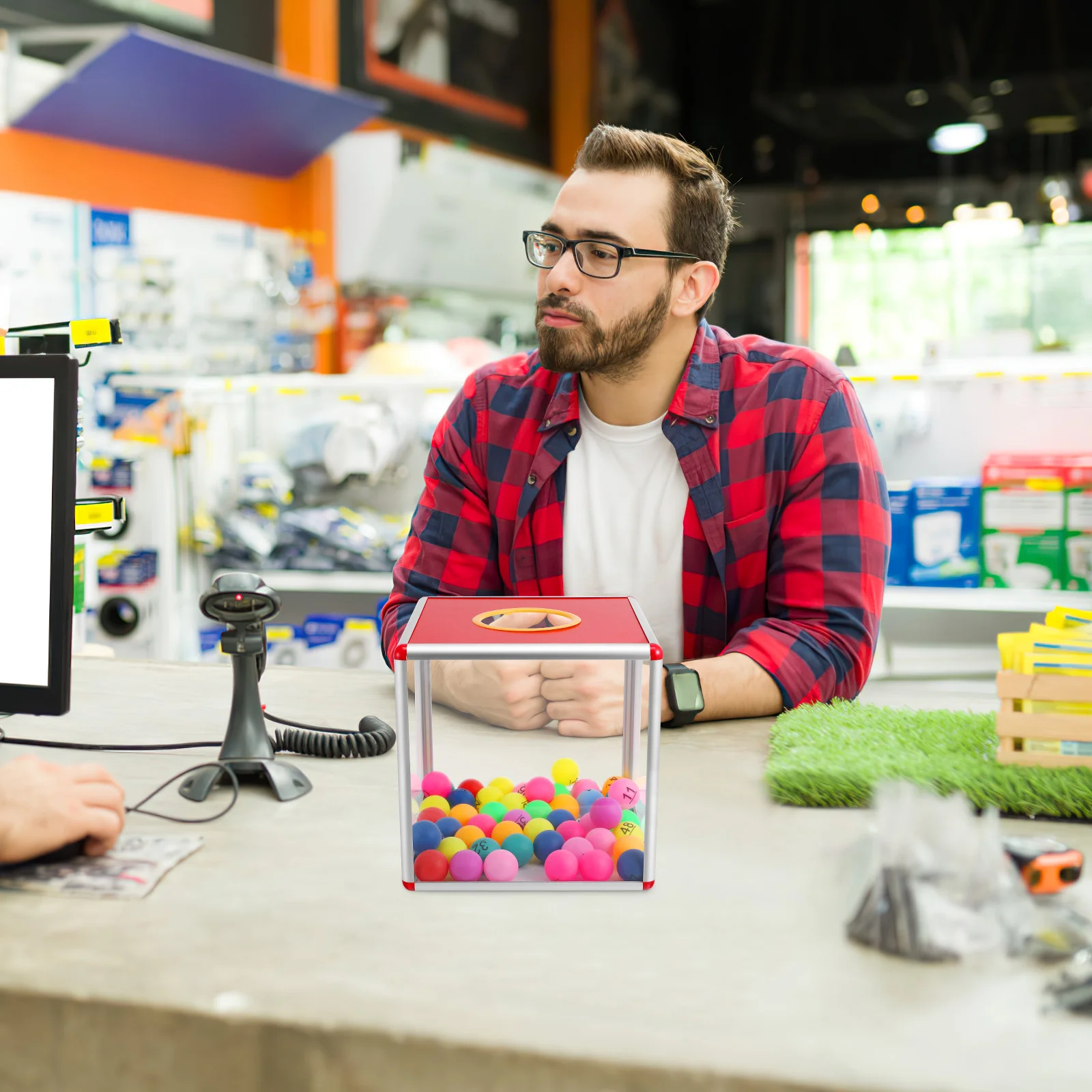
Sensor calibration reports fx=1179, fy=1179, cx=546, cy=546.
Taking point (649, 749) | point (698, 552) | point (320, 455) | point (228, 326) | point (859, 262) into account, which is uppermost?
point (859, 262)

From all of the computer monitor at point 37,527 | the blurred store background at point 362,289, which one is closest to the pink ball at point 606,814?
the computer monitor at point 37,527

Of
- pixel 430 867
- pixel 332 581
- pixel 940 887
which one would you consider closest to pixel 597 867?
pixel 430 867

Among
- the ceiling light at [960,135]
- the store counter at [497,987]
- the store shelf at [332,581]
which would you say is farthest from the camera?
the ceiling light at [960,135]

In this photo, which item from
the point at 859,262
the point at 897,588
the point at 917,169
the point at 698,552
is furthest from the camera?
the point at 917,169

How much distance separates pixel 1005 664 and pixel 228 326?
11.3ft

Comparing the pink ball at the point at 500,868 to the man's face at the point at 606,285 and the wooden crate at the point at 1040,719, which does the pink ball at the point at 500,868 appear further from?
the man's face at the point at 606,285

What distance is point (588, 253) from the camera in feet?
5.76

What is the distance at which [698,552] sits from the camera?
1.73m

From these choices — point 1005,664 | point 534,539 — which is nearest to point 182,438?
point 534,539

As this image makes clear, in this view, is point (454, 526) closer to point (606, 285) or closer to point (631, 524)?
point (631, 524)

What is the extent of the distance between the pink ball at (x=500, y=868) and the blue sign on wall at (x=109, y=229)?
A: 10.6 ft

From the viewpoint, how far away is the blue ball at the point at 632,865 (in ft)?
2.93

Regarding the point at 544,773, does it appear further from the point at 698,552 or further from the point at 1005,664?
the point at 698,552

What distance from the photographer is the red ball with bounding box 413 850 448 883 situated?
0.89m
